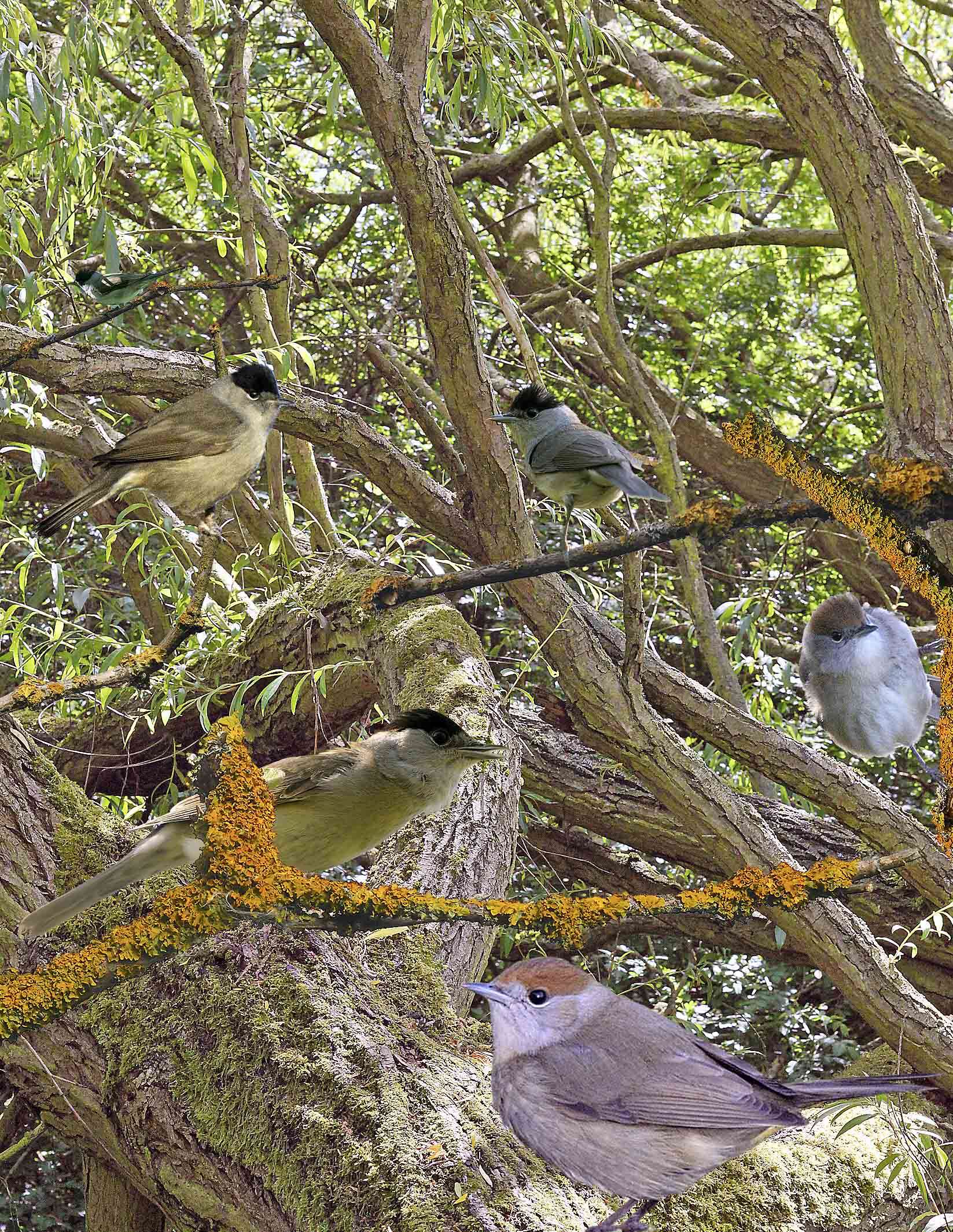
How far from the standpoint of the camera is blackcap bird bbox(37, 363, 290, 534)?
2.73m

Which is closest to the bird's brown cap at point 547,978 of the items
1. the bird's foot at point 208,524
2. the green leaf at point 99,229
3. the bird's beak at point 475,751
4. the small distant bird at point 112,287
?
the bird's beak at point 475,751

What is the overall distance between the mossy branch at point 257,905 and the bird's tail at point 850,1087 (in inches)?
8.1

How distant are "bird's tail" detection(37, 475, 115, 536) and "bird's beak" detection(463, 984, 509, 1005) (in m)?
1.52

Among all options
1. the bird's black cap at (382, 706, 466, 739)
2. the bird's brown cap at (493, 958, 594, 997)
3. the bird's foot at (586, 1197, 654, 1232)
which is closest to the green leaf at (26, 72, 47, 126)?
the bird's black cap at (382, 706, 466, 739)

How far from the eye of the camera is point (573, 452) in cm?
266

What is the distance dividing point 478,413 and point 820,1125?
1.83m

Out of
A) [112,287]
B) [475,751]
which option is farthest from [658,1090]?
[112,287]

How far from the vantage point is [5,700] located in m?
2.26

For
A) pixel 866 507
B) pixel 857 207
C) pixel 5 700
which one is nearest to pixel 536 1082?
pixel 866 507

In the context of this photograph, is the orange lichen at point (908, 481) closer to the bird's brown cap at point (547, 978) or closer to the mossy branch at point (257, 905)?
the mossy branch at point (257, 905)

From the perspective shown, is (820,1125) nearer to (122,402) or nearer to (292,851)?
(292,851)

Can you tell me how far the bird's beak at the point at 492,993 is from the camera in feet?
4.99

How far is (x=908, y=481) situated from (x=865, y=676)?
1.84 meters

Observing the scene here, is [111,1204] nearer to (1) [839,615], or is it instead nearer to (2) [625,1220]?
(2) [625,1220]
